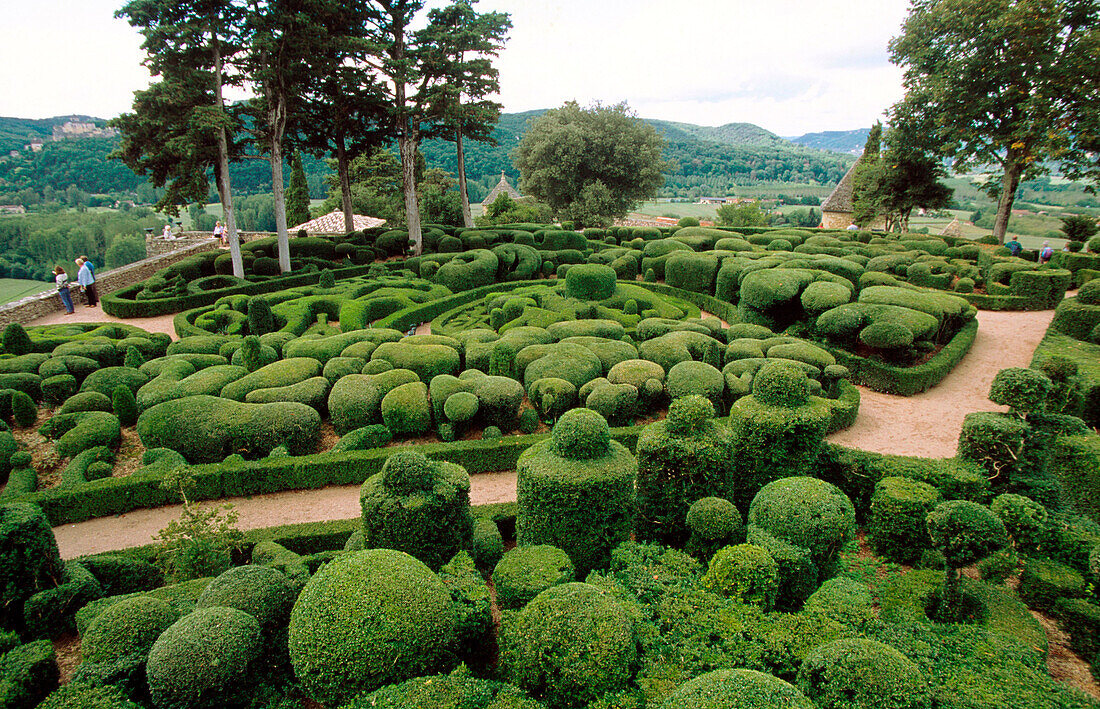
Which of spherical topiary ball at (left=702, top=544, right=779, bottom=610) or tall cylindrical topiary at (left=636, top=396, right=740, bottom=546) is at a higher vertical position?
tall cylindrical topiary at (left=636, top=396, right=740, bottom=546)

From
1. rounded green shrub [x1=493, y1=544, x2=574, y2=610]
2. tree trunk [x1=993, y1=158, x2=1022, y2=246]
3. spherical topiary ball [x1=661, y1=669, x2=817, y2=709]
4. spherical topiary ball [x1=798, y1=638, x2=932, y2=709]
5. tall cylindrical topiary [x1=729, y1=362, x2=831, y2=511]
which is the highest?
tree trunk [x1=993, y1=158, x2=1022, y2=246]

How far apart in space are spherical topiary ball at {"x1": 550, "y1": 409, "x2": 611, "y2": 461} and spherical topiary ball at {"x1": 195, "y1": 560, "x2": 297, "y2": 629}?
3943mm

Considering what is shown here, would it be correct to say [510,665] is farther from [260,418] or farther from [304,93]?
[304,93]

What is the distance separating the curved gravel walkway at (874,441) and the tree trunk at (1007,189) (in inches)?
505

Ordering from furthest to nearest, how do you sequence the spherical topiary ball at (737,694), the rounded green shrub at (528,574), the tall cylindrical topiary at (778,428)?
the tall cylindrical topiary at (778,428) < the rounded green shrub at (528,574) < the spherical topiary ball at (737,694)

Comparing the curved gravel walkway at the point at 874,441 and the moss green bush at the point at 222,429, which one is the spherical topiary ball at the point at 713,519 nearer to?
the curved gravel walkway at the point at 874,441

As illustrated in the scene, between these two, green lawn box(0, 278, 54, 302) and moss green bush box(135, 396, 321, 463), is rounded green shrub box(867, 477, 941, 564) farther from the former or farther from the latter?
green lawn box(0, 278, 54, 302)

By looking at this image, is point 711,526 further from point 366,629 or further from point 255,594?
point 255,594

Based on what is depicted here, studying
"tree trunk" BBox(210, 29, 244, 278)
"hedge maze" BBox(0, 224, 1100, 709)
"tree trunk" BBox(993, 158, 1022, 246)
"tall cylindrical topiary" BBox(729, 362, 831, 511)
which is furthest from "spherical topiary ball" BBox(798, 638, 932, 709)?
"tree trunk" BBox(993, 158, 1022, 246)

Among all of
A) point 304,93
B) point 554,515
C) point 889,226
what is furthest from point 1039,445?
point 889,226

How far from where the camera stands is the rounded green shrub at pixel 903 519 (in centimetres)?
788

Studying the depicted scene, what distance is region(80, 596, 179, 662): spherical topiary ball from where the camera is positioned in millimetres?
5362

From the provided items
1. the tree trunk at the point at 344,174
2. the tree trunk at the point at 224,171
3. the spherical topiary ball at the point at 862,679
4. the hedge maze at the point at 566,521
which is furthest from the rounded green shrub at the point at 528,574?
the tree trunk at the point at 344,174

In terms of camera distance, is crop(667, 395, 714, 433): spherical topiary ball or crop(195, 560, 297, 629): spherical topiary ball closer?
crop(195, 560, 297, 629): spherical topiary ball
